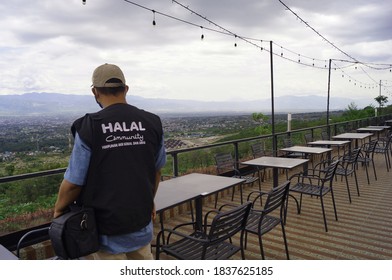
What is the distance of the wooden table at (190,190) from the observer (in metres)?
2.64

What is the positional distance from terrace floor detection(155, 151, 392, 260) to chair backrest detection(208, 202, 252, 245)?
2.93 feet

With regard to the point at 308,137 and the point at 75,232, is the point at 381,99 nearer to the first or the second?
the point at 308,137

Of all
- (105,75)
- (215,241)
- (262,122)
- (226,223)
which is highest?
(105,75)

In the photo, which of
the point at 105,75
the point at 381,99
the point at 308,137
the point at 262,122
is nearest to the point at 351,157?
the point at 308,137

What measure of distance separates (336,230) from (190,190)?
1.99 metres

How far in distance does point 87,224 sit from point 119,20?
15.8 feet

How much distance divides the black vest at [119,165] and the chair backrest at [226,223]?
2.27ft

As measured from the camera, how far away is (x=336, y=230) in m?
3.86

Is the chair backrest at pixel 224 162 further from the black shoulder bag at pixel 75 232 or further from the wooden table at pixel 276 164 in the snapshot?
the black shoulder bag at pixel 75 232

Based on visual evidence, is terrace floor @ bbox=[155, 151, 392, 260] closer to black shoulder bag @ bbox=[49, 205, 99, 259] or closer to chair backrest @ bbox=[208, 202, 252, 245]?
chair backrest @ bbox=[208, 202, 252, 245]

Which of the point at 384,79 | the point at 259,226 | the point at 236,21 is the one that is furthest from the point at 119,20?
the point at 384,79

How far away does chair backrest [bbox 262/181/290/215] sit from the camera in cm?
277

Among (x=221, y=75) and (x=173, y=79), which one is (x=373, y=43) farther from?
(x=221, y=75)

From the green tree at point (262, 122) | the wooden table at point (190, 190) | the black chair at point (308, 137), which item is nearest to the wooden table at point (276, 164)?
the wooden table at point (190, 190)
